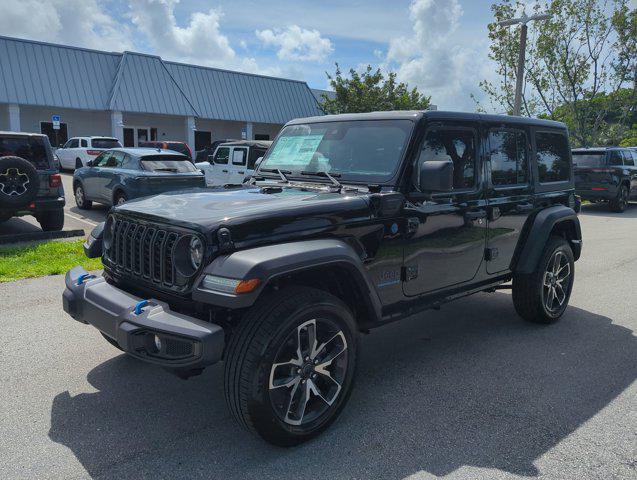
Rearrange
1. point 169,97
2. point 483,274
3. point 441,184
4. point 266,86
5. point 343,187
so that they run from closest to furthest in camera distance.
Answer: point 441,184 < point 343,187 < point 483,274 < point 169,97 < point 266,86

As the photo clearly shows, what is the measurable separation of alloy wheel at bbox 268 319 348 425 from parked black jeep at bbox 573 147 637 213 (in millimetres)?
14662

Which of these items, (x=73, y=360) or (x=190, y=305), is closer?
(x=190, y=305)

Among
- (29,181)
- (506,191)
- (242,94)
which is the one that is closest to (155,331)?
(506,191)

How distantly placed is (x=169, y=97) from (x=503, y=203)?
29276 mm

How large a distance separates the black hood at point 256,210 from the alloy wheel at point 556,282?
8.34 ft

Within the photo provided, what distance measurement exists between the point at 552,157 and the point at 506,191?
1.05 m

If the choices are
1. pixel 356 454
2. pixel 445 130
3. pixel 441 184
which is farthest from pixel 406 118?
pixel 356 454

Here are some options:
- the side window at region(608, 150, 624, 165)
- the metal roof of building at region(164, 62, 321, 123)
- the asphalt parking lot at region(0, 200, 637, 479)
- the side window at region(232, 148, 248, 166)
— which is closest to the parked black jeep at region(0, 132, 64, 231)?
the asphalt parking lot at region(0, 200, 637, 479)

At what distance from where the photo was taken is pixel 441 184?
358 cm

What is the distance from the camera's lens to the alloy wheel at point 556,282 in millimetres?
5207

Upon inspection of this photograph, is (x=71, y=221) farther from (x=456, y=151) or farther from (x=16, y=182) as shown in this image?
(x=456, y=151)

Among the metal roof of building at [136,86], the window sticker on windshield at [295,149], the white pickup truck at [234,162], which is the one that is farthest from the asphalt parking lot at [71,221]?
the metal roof of building at [136,86]

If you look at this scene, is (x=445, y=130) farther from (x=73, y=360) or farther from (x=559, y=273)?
(x=73, y=360)

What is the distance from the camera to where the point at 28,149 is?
29.6ft
